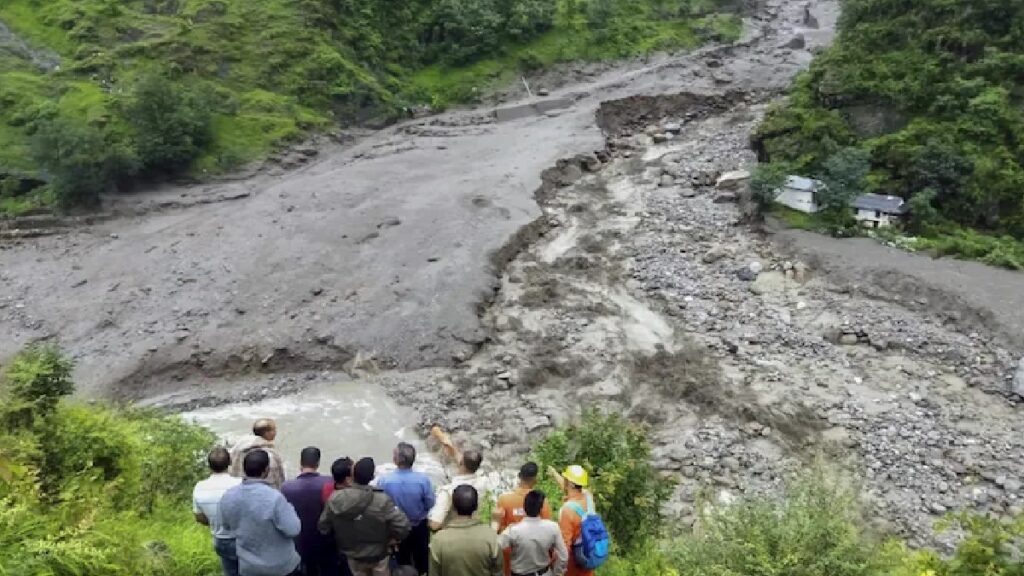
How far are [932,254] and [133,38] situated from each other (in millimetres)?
46066

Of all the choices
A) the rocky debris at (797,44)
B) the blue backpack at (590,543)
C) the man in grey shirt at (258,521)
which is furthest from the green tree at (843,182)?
the rocky debris at (797,44)

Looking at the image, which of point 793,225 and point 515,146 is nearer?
point 793,225

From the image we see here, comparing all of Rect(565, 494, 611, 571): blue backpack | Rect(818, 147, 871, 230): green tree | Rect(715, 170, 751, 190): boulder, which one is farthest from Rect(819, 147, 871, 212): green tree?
Rect(565, 494, 611, 571): blue backpack

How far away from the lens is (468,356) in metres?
26.5

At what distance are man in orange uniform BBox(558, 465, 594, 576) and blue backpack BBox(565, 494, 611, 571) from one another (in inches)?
2.0

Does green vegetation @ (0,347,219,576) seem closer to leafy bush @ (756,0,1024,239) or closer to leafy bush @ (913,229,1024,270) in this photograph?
leafy bush @ (913,229,1024,270)

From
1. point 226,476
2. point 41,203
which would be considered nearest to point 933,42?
point 226,476

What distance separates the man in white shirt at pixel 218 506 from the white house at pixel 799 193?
27937 millimetres

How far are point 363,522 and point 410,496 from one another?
93 cm

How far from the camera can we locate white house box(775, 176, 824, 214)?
32844 mm

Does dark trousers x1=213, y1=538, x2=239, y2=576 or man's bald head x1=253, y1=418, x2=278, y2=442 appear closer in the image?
dark trousers x1=213, y1=538, x2=239, y2=576

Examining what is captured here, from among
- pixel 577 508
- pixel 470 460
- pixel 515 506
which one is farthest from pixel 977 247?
pixel 470 460

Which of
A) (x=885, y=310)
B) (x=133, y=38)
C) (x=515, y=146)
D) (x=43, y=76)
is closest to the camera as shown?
(x=885, y=310)

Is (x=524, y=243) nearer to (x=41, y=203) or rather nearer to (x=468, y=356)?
(x=468, y=356)
